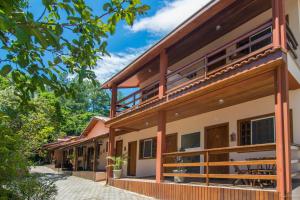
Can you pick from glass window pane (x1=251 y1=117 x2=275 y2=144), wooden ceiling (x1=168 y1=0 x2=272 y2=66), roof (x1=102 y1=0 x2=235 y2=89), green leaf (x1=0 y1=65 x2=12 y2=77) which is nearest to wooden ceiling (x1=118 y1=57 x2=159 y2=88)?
Answer: roof (x1=102 y1=0 x2=235 y2=89)

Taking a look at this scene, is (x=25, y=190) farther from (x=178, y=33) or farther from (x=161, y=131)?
(x=178, y=33)

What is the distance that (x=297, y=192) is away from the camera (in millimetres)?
7660

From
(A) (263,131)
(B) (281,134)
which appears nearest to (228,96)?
(A) (263,131)

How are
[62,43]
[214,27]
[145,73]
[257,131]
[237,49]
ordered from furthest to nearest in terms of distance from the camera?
[145,73] < [214,27] < [257,131] < [237,49] < [62,43]

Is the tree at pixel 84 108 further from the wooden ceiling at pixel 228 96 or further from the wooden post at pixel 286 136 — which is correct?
the wooden post at pixel 286 136

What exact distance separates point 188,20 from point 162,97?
325 cm

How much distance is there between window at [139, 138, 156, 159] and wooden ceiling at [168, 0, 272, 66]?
598 centimetres

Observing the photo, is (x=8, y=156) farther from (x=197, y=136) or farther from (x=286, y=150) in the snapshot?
(x=197, y=136)

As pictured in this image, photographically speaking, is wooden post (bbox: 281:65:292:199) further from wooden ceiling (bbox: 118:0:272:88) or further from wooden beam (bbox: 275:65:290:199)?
wooden ceiling (bbox: 118:0:272:88)

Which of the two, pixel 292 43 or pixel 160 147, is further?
pixel 160 147

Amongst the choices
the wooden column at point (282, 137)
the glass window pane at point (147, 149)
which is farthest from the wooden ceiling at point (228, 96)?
the glass window pane at point (147, 149)

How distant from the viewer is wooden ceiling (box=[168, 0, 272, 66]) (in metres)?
10.4

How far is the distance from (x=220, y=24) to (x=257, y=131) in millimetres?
3958

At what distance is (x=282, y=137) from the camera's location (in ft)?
24.8
